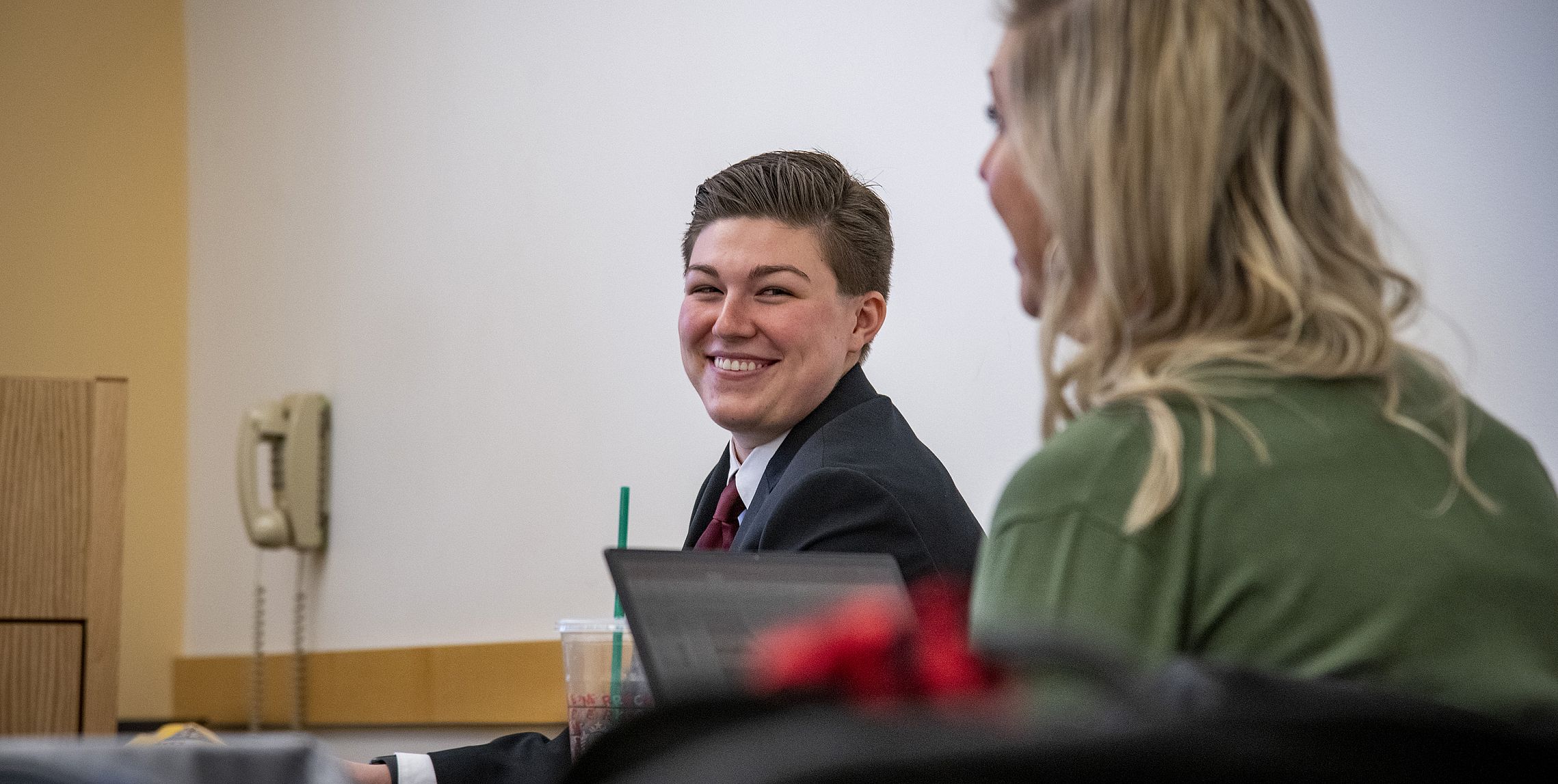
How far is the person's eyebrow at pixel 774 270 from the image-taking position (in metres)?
1.98

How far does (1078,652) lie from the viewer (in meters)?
0.47

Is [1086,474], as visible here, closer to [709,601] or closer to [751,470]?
[709,601]

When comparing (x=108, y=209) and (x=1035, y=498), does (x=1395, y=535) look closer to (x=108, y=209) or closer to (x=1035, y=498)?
(x=1035, y=498)

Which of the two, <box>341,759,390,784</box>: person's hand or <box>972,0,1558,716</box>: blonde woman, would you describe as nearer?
<box>972,0,1558,716</box>: blonde woman

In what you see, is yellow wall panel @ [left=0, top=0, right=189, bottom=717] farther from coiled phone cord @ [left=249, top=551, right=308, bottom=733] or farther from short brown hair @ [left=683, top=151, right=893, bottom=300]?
short brown hair @ [left=683, top=151, right=893, bottom=300]

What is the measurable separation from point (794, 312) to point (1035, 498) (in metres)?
1.22

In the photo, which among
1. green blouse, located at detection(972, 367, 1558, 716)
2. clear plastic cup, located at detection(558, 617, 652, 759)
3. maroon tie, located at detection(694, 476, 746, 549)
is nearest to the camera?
green blouse, located at detection(972, 367, 1558, 716)

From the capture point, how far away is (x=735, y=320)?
2.00 meters

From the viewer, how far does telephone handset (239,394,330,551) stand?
3676 millimetres

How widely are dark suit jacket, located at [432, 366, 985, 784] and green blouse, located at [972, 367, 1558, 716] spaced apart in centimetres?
79

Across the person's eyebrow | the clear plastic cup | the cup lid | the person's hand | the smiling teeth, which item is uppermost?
the person's eyebrow

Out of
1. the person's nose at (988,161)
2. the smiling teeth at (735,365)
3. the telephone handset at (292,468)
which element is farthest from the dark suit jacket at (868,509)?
the telephone handset at (292,468)

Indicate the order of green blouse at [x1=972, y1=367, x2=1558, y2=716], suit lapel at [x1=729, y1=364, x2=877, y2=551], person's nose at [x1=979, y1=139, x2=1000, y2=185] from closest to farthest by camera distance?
green blouse at [x1=972, y1=367, x2=1558, y2=716], person's nose at [x1=979, y1=139, x2=1000, y2=185], suit lapel at [x1=729, y1=364, x2=877, y2=551]

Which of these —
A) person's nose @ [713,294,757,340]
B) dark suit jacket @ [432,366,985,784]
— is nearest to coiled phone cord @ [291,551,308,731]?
person's nose @ [713,294,757,340]
